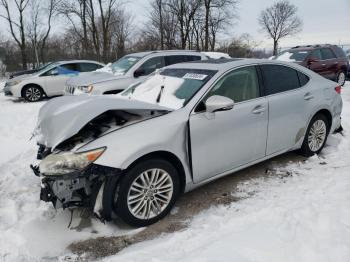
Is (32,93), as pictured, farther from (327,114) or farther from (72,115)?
(327,114)

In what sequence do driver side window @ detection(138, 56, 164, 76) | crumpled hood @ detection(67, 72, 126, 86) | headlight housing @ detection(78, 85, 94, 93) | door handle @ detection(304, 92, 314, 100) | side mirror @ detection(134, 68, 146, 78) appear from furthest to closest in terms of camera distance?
driver side window @ detection(138, 56, 164, 76) → side mirror @ detection(134, 68, 146, 78) → crumpled hood @ detection(67, 72, 126, 86) → headlight housing @ detection(78, 85, 94, 93) → door handle @ detection(304, 92, 314, 100)

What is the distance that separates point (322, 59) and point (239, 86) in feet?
31.3

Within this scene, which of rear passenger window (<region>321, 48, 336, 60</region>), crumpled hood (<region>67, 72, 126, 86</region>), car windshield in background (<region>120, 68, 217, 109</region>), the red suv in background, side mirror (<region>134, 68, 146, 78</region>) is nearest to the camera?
car windshield in background (<region>120, 68, 217, 109</region>)

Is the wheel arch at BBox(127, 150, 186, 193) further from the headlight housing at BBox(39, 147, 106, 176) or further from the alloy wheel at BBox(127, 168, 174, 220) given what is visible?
the headlight housing at BBox(39, 147, 106, 176)

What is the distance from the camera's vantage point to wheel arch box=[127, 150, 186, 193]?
3260 millimetres

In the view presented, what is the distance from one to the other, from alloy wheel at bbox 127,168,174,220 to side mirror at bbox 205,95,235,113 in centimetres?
86

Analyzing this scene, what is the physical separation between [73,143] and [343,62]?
1267 cm

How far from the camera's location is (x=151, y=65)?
887cm

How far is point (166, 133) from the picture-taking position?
3.39m

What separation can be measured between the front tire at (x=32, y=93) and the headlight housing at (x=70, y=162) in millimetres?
10023

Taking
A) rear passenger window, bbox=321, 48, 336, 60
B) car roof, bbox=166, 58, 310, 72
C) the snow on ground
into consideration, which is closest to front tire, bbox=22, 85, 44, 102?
the snow on ground

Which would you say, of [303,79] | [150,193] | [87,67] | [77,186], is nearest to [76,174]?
[77,186]

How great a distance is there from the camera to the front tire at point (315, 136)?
4.94m

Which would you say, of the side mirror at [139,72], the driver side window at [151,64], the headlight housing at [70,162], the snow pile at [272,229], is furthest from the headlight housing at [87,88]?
the headlight housing at [70,162]
